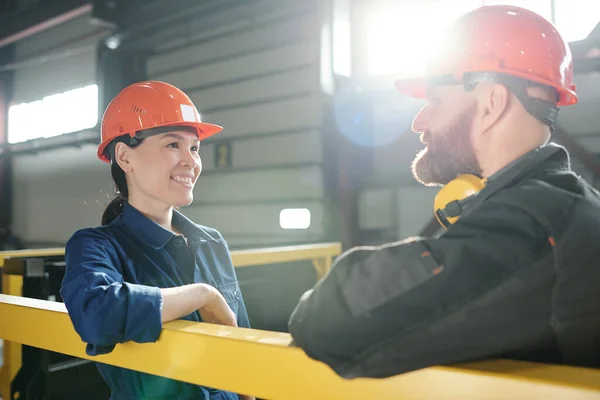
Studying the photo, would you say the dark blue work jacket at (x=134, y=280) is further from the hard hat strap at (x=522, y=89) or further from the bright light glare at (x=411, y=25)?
the bright light glare at (x=411, y=25)

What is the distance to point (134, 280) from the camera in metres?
1.46

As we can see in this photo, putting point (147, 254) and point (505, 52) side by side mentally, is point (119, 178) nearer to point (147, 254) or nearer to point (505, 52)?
point (147, 254)

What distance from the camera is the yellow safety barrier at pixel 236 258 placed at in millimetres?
2408

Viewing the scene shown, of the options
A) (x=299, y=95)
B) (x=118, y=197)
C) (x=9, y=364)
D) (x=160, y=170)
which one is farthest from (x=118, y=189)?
(x=299, y=95)

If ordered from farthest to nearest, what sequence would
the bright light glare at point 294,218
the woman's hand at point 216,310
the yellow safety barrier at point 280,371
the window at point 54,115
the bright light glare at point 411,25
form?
the window at point 54,115
the bright light glare at point 294,218
the bright light glare at point 411,25
the woman's hand at point 216,310
the yellow safety barrier at point 280,371

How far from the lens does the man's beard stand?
1032mm

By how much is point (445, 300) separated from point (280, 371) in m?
0.38

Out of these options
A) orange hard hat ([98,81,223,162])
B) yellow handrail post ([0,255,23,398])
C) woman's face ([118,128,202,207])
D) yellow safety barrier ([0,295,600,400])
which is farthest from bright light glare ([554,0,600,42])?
yellow handrail post ([0,255,23,398])

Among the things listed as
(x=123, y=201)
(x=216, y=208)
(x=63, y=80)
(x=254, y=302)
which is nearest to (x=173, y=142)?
(x=123, y=201)

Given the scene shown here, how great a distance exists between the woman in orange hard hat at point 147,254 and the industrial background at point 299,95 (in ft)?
7.42

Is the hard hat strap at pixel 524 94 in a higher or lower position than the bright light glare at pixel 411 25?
lower

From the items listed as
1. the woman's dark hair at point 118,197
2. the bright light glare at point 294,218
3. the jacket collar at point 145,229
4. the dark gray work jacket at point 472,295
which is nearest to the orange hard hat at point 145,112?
the woman's dark hair at point 118,197

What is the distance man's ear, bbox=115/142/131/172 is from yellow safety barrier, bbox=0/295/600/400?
55 centimetres

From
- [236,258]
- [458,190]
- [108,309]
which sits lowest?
[236,258]
